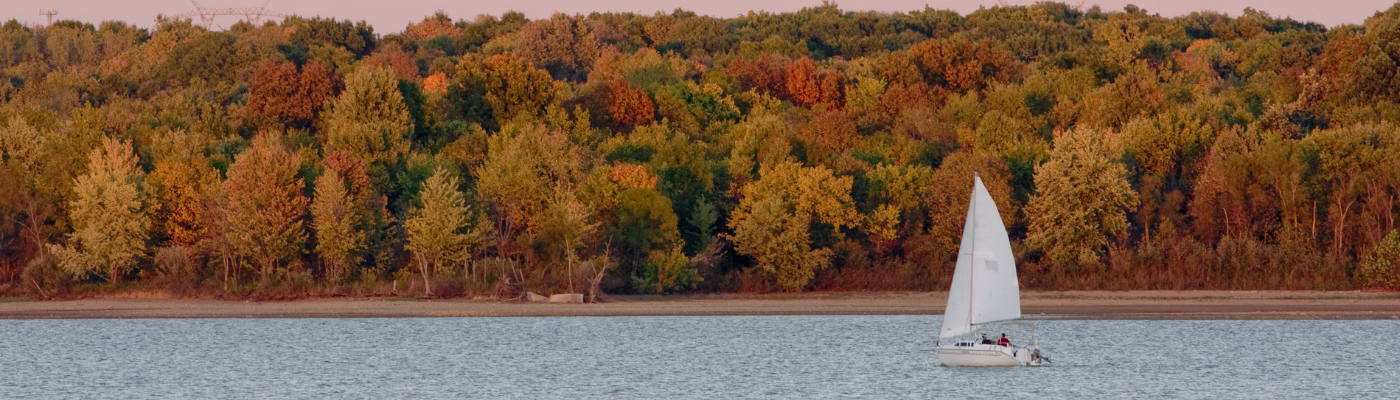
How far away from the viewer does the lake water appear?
1503 inches

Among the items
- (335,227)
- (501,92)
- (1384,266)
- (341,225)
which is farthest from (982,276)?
(501,92)

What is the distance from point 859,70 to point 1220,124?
98.6 feet

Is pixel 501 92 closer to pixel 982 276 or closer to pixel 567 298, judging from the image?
pixel 567 298

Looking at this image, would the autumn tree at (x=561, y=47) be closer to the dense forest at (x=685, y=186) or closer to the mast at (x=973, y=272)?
the dense forest at (x=685, y=186)

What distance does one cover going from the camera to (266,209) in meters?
62.8

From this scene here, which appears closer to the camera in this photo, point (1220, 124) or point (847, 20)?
point (1220, 124)

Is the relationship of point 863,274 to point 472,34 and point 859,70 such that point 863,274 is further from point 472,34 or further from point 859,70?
point 472,34

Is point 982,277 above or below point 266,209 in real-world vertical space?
below

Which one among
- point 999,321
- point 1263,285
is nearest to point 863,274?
point 1263,285

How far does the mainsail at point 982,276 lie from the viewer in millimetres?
38031

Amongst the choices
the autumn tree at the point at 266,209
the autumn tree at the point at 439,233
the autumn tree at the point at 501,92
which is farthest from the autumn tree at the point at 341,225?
the autumn tree at the point at 501,92

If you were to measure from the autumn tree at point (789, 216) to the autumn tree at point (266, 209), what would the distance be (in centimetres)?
1756

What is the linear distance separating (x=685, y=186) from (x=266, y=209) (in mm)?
17819

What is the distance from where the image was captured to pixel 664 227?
209ft
